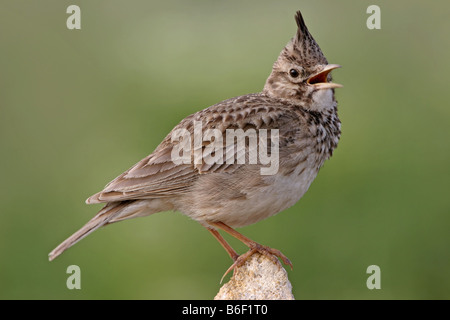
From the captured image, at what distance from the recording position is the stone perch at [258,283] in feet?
18.4

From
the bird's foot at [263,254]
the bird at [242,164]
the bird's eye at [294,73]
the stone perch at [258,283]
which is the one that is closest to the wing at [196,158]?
the bird at [242,164]

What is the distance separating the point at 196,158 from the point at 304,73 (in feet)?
3.73

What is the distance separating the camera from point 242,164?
6.16 m

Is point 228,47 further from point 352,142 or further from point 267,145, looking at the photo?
point 267,145

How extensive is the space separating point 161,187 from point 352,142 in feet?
16.0

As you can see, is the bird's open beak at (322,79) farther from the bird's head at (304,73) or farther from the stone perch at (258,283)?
the stone perch at (258,283)

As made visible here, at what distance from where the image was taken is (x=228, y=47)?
42.4ft

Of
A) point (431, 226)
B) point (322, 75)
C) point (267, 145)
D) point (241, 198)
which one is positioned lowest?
point (431, 226)

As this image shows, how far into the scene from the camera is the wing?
614 centimetres

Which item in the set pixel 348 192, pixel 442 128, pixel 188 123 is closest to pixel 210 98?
pixel 348 192

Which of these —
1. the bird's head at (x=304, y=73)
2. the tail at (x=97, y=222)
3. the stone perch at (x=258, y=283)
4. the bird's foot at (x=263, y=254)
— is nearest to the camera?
the stone perch at (x=258, y=283)

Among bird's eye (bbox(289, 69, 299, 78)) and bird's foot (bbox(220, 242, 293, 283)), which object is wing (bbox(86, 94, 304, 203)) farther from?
bird's foot (bbox(220, 242, 293, 283))

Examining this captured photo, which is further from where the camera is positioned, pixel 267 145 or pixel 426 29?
pixel 426 29

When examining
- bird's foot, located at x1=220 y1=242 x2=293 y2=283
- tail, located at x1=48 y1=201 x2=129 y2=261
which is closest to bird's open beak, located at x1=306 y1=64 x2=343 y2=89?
bird's foot, located at x1=220 y1=242 x2=293 y2=283
